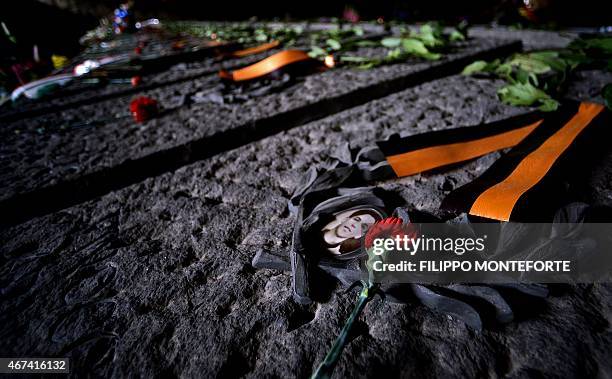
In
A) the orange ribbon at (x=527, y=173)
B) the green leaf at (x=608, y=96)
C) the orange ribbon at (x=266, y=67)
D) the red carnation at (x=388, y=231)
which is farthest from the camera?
the orange ribbon at (x=266, y=67)

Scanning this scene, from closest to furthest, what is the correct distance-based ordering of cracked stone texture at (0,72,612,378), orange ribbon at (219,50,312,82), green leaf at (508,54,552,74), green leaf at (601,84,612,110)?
cracked stone texture at (0,72,612,378) → green leaf at (601,84,612,110) → green leaf at (508,54,552,74) → orange ribbon at (219,50,312,82)

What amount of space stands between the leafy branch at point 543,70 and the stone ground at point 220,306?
835 mm

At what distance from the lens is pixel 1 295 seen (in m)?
1.14

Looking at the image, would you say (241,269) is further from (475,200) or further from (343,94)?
(343,94)

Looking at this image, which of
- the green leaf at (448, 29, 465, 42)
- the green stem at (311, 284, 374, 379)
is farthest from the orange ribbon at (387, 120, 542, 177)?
the green leaf at (448, 29, 465, 42)

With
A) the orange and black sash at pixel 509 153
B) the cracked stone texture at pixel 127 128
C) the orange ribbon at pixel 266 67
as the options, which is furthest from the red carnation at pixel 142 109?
the orange and black sash at pixel 509 153

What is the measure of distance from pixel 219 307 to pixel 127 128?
7.53 feet

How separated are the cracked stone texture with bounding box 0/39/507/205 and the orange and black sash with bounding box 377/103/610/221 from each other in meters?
1.36

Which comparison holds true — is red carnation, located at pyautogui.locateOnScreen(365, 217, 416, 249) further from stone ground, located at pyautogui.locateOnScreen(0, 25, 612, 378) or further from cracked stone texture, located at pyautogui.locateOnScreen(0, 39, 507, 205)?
cracked stone texture, located at pyautogui.locateOnScreen(0, 39, 507, 205)

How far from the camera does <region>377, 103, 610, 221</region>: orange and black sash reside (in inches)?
44.1

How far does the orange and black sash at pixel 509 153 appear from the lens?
44.1 inches

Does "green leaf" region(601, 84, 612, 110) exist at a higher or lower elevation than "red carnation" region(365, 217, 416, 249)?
higher

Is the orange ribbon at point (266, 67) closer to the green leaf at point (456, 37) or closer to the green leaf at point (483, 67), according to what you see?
the green leaf at point (483, 67)

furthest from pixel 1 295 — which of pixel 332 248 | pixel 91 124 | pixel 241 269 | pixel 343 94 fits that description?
pixel 343 94
